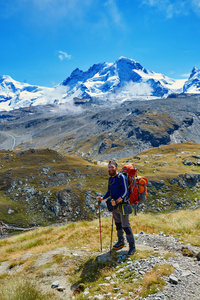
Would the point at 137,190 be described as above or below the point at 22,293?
above

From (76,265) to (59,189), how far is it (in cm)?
5403

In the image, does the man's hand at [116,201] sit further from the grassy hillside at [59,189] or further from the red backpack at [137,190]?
the grassy hillside at [59,189]

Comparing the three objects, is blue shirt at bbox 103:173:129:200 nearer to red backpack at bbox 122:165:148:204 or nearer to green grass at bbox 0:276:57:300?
red backpack at bbox 122:165:148:204

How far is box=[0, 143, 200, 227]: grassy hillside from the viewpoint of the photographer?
5472 cm

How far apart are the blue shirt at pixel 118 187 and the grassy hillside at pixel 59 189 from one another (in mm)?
47989

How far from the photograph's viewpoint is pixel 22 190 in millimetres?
61469

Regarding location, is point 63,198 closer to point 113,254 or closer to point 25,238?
point 25,238

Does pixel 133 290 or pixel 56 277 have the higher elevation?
pixel 133 290

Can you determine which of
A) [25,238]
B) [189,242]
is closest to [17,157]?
[25,238]

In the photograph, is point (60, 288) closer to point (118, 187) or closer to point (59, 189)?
point (118, 187)

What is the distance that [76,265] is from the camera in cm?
905

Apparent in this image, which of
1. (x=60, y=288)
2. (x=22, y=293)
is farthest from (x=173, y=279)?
(x=22, y=293)

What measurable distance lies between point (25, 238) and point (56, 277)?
10078mm

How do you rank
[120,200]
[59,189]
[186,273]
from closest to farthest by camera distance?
[186,273] < [120,200] < [59,189]
